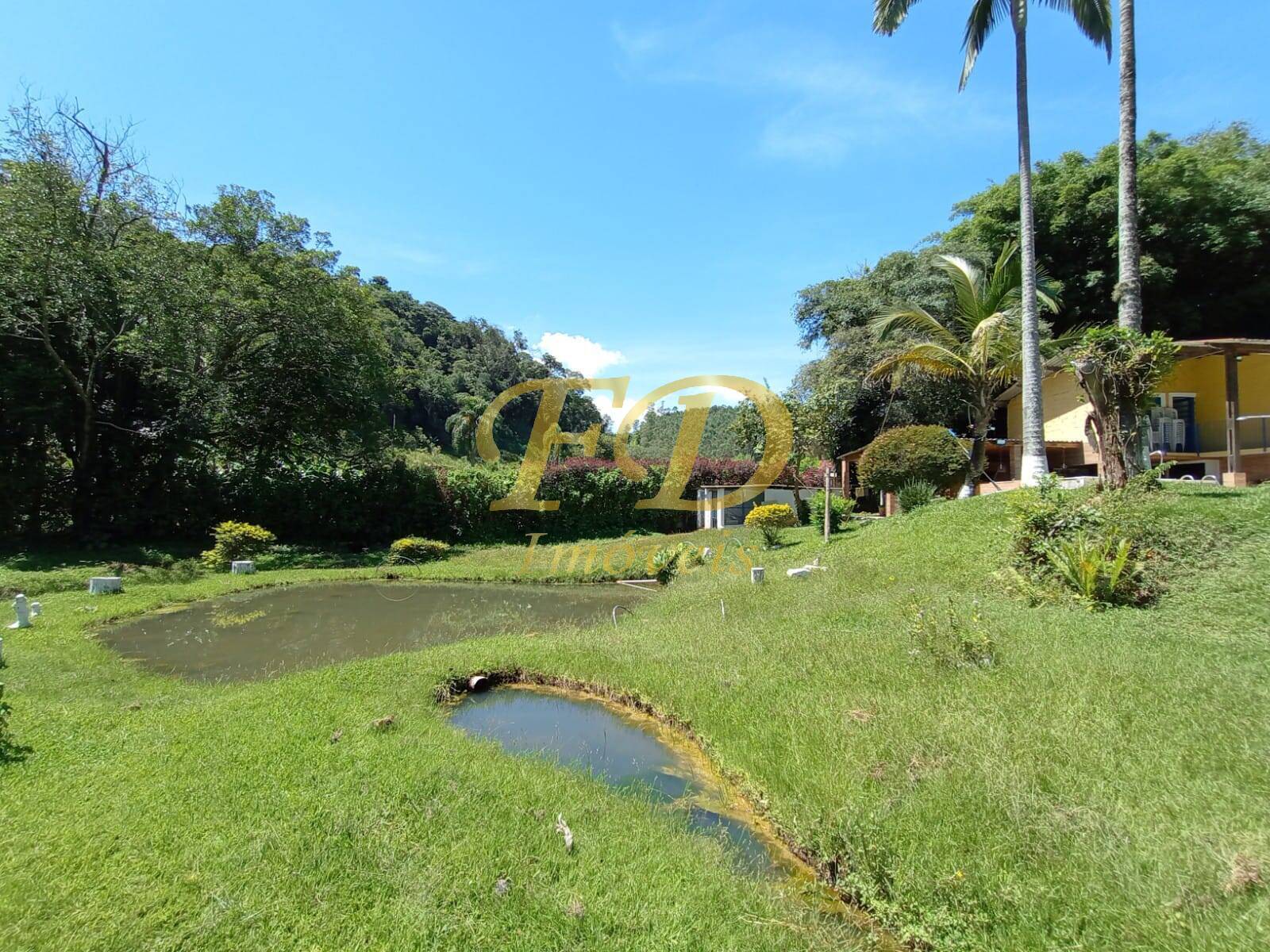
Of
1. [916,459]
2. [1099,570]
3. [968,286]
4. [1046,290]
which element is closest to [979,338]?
[968,286]

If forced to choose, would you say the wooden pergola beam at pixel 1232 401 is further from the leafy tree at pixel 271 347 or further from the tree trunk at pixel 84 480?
the tree trunk at pixel 84 480

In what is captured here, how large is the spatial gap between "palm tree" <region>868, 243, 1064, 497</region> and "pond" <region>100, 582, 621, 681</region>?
8406 mm

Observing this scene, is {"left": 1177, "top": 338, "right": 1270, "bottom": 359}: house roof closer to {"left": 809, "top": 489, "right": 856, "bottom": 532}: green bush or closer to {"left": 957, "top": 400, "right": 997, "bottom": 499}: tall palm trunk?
{"left": 957, "top": 400, "right": 997, "bottom": 499}: tall palm trunk

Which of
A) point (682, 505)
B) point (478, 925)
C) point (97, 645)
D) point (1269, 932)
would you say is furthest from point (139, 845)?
point (682, 505)

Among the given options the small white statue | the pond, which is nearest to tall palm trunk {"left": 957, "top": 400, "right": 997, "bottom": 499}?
the pond

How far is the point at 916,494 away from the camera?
42.0 ft

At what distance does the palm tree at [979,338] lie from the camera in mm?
12875

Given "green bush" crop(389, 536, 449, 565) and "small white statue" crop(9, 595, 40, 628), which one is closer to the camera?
"small white statue" crop(9, 595, 40, 628)

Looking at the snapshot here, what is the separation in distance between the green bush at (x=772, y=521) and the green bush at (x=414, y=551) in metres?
7.75

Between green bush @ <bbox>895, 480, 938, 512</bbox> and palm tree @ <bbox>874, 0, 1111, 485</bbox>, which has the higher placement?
palm tree @ <bbox>874, 0, 1111, 485</bbox>

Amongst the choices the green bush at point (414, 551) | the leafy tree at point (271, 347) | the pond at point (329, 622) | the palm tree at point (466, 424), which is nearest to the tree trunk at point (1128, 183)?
the pond at point (329, 622)

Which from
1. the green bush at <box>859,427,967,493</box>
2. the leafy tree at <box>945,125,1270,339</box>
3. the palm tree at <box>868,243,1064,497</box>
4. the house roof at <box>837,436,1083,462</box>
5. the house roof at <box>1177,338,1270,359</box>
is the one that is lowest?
the green bush at <box>859,427,967,493</box>

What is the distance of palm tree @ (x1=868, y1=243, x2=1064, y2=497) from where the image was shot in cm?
1288

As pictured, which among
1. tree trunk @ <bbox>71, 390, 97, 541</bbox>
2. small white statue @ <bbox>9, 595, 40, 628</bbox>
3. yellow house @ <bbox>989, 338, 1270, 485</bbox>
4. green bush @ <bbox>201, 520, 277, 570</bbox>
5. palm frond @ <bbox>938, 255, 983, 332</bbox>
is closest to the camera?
small white statue @ <bbox>9, 595, 40, 628</bbox>
